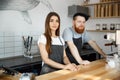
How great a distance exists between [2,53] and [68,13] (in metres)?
1.89

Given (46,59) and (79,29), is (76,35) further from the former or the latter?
(46,59)

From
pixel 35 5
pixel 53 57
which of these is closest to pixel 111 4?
pixel 35 5

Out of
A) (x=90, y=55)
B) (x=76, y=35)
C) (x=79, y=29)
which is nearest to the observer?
(x=79, y=29)

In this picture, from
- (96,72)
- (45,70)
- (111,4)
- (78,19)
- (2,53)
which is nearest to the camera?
(96,72)

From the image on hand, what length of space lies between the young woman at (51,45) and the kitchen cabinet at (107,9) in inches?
80.5

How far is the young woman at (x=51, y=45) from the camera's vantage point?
211 cm

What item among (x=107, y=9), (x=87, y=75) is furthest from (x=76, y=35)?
(x=107, y=9)

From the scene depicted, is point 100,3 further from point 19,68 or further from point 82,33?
point 19,68

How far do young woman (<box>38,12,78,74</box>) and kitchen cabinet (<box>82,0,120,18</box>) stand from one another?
204cm

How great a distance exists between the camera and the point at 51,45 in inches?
88.1

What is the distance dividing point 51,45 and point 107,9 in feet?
7.57

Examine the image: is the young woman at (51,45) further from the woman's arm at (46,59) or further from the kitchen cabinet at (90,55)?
the kitchen cabinet at (90,55)

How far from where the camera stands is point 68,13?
4258 millimetres

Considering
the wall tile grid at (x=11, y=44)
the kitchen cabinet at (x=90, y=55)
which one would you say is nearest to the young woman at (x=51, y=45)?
the wall tile grid at (x=11, y=44)
